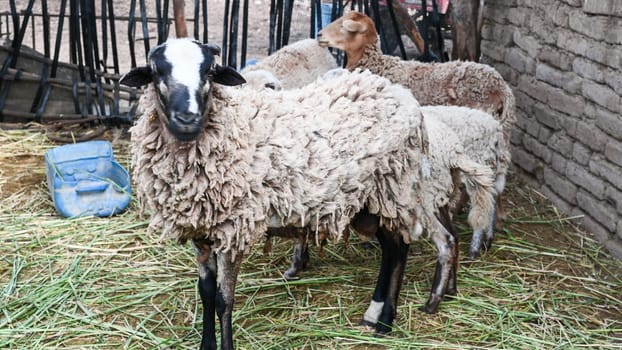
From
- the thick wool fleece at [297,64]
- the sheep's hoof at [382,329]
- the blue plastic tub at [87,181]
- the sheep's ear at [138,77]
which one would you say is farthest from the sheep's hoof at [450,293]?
the blue plastic tub at [87,181]

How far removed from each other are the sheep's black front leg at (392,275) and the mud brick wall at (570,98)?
1823mm

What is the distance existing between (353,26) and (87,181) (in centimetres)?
251

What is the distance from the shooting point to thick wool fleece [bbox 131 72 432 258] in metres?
3.29

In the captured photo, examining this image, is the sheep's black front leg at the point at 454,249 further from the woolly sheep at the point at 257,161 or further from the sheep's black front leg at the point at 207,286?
the sheep's black front leg at the point at 207,286

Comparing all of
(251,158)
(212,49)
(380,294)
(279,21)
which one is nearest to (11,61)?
(279,21)

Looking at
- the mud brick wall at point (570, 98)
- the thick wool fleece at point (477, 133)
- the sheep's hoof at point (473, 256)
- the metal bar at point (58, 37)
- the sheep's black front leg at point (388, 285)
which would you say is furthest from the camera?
the metal bar at point (58, 37)

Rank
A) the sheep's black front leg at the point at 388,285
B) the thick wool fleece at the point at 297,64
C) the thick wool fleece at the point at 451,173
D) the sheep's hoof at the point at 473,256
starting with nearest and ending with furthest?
the sheep's black front leg at the point at 388,285 < the thick wool fleece at the point at 451,173 < the sheep's hoof at the point at 473,256 < the thick wool fleece at the point at 297,64

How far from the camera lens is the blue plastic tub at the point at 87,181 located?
5.37 meters

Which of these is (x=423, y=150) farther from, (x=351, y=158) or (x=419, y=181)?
(x=351, y=158)

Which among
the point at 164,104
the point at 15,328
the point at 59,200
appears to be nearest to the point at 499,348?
the point at 164,104

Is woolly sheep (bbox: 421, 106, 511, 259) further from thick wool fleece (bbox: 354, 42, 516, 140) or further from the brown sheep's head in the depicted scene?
the brown sheep's head

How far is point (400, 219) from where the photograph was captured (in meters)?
3.85

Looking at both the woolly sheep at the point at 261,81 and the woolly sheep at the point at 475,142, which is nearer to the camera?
the woolly sheep at the point at 475,142

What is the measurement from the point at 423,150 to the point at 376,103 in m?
0.38
